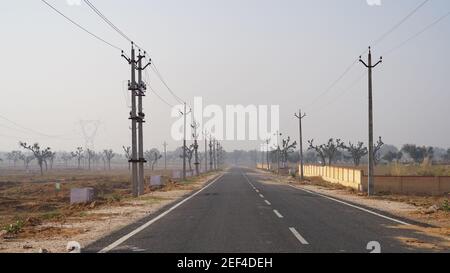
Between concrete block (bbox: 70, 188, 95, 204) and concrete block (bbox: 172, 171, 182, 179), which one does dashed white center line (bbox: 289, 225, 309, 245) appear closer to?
concrete block (bbox: 70, 188, 95, 204)

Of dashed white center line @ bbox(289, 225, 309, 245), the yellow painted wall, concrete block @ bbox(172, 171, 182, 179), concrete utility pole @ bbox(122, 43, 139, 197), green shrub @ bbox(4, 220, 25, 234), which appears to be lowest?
concrete block @ bbox(172, 171, 182, 179)

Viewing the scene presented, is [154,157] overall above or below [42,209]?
above

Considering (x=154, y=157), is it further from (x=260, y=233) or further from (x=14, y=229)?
(x=260, y=233)

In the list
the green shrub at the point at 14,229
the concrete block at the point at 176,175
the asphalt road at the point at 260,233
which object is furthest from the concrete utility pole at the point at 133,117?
the concrete block at the point at 176,175

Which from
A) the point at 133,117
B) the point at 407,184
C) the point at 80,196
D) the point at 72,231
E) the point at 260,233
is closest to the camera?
the point at 260,233

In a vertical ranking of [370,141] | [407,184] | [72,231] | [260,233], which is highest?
[370,141]

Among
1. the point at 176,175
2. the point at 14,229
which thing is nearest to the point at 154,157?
the point at 176,175

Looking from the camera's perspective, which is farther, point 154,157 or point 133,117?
point 154,157

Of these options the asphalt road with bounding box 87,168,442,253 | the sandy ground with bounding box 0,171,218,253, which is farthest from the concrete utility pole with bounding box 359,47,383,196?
the sandy ground with bounding box 0,171,218,253
